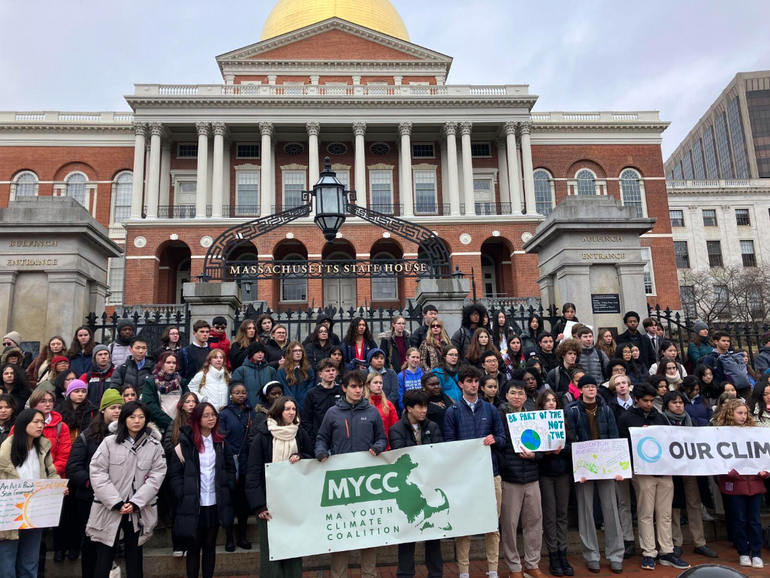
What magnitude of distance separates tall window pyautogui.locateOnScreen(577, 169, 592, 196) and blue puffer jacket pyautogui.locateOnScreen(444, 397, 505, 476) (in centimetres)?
4076

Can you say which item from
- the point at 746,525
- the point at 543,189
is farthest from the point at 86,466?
the point at 543,189

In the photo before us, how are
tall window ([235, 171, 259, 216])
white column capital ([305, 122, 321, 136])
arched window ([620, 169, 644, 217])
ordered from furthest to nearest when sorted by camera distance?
arched window ([620, 169, 644, 217]), tall window ([235, 171, 259, 216]), white column capital ([305, 122, 321, 136])

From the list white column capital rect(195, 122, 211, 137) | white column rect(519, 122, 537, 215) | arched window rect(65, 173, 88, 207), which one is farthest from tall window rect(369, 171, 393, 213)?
arched window rect(65, 173, 88, 207)

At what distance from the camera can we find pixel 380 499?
555cm

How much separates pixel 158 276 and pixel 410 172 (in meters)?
18.2

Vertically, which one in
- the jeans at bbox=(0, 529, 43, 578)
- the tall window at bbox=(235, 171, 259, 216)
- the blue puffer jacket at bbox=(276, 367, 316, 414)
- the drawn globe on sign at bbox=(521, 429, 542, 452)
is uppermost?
the tall window at bbox=(235, 171, 259, 216)

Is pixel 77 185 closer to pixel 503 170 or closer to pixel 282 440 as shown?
pixel 503 170

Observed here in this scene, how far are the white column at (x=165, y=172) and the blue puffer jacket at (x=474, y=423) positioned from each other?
38.0 m

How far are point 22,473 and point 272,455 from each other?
223 cm

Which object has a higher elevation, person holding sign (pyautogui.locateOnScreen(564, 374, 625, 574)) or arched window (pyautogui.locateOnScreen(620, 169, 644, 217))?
arched window (pyautogui.locateOnScreen(620, 169, 644, 217))

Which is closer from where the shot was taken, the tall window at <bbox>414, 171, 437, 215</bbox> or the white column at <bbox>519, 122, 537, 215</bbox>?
the white column at <bbox>519, 122, 537, 215</bbox>

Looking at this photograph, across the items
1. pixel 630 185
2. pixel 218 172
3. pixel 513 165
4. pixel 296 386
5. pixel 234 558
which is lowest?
pixel 234 558

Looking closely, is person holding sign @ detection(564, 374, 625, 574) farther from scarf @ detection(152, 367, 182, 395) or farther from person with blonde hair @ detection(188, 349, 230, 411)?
scarf @ detection(152, 367, 182, 395)

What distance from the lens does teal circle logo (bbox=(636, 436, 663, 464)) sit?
20.0ft
